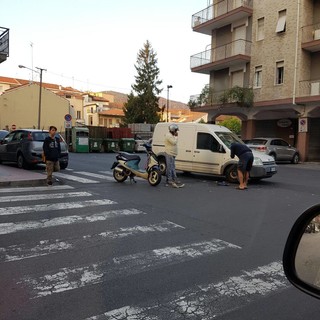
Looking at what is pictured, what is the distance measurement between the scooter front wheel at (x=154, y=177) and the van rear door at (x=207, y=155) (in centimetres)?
257

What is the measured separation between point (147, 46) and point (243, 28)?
35080 millimetres

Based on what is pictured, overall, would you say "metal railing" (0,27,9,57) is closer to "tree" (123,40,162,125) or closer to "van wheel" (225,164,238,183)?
"van wheel" (225,164,238,183)

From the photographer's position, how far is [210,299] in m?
3.80

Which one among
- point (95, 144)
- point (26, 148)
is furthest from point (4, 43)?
point (95, 144)

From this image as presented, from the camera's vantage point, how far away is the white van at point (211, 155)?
1305cm

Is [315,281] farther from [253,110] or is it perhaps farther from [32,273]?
[253,110]

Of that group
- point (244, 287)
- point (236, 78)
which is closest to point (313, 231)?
point (244, 287)

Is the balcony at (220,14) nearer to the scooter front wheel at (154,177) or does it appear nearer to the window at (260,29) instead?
the window at (260,29)

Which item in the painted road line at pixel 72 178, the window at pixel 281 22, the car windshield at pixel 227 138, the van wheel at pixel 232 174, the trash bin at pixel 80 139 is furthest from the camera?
the trash bin at pixel 80 139

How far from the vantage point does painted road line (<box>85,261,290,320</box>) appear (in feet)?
11.3

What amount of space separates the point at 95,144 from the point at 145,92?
94.7 feet

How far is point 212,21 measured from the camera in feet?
99.9

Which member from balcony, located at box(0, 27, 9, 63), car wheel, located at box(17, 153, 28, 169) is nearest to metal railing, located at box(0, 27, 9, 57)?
balcony, located at box(0, 27, 9, 63)

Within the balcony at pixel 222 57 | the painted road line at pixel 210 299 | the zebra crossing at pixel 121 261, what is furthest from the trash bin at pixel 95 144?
the painted road line at pixel 210 299
